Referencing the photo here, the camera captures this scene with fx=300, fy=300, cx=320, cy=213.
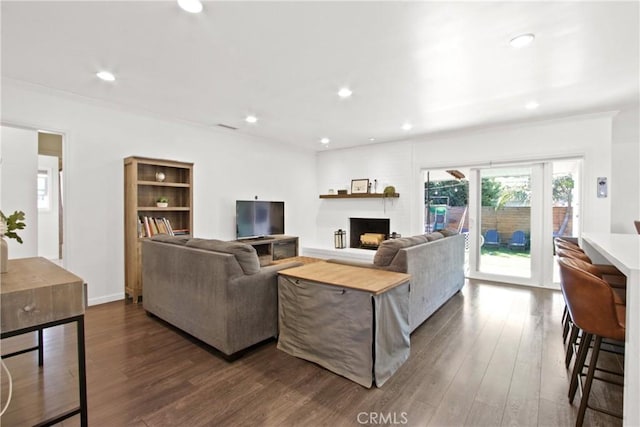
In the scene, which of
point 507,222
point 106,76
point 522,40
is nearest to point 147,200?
point 106,76

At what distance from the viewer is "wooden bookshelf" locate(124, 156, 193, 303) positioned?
12.6 feet

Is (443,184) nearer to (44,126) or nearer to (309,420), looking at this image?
(309,420)

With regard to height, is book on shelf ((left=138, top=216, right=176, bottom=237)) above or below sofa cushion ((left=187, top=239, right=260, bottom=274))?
above

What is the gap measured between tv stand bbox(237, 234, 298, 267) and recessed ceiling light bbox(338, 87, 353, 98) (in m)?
2.74

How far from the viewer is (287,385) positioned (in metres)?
2.04

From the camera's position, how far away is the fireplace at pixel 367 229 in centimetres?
630

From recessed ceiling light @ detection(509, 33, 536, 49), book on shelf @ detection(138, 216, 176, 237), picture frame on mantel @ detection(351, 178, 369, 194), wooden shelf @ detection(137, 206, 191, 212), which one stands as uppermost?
recessed ceiling light @ detection(509, 33, 536, 49)

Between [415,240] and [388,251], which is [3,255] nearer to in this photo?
[388,251]

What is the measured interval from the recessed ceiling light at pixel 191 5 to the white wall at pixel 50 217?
6.33m

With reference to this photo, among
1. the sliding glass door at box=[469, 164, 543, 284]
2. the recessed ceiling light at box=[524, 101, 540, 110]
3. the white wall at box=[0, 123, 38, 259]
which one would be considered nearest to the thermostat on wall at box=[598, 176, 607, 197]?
the sliding glass door at box=[469, 164, 543, 284]

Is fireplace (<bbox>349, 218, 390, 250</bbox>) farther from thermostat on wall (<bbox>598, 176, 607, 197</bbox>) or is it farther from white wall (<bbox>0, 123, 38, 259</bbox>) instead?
white wall (<bbox>0, 123, 38, 259</bbox>)

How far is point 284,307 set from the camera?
2.51 metres

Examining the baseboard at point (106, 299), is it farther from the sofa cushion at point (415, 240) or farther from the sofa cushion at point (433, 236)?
the sofa cushion at point (433, 236)

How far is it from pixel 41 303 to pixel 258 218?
4225 millimetres
